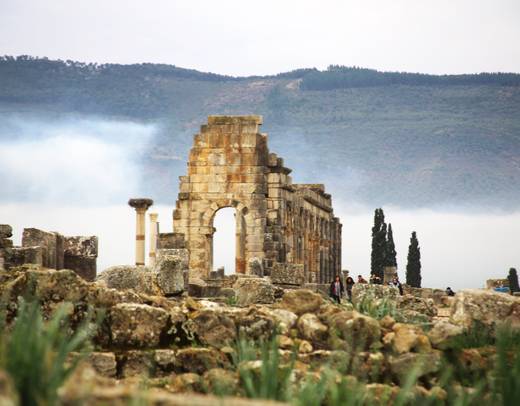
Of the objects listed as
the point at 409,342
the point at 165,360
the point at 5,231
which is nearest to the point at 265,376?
the point at 165,360

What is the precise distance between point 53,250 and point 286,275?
12346 mm

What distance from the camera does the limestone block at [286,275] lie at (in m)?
36.7

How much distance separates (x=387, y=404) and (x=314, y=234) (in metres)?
47.4

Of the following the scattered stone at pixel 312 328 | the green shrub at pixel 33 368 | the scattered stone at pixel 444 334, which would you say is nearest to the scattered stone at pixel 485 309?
the scattered stone at pixel 444 334

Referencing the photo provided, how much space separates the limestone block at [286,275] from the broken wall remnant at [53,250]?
1117cm

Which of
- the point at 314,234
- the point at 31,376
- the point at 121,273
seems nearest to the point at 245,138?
the point at 314,234

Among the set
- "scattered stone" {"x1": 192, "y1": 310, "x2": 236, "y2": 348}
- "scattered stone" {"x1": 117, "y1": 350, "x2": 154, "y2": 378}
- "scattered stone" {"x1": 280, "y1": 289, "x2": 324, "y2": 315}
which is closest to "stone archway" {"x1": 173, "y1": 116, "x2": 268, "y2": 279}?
"scattered stone" {"x1": 280, "y1": 289, "x2": 324, "y2": 315}

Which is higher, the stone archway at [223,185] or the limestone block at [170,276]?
the stone archway at [223,185]

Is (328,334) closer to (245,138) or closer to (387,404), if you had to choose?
(387,404)

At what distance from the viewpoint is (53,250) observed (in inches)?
996

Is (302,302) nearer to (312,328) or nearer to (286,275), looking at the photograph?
(312,328)

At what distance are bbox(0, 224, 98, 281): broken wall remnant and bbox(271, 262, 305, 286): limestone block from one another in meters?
11.2

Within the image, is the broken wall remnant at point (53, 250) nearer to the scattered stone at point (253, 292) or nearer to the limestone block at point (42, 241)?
the limestone block at point (42, 241)

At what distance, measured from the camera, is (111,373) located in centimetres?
1597
